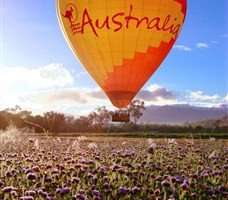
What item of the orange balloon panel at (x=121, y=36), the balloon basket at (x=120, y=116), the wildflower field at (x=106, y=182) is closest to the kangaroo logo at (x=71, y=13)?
the orange balloon panel at (x=121, y=36)

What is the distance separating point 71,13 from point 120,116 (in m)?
5.61

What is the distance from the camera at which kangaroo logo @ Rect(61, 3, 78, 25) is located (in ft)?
76.2

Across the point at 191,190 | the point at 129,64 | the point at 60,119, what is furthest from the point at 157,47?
the point at 60,119

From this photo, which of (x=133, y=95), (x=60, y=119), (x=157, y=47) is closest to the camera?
(x=157, y=47)

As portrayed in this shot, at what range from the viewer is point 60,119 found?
60.8 metres

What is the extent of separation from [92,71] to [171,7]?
4838 mm

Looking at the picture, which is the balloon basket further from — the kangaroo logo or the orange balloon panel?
the kangaroo logo

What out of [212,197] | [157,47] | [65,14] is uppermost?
[65,14]

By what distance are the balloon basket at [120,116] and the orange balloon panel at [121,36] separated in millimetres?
392

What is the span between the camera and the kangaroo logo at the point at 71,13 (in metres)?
23.2

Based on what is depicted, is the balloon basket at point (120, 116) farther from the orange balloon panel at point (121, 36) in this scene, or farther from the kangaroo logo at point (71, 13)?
the kangaroo logo at point (71, 13)

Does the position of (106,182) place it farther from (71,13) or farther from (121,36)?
(71,13)

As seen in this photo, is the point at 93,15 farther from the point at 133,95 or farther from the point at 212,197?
the point at 212,197

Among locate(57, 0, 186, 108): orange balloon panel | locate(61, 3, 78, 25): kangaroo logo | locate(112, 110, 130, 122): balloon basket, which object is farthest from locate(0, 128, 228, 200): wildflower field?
locate(112, 110, 130, 122): balloon basket
